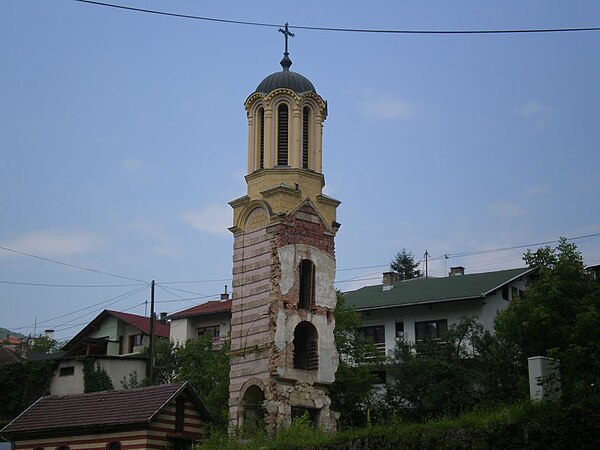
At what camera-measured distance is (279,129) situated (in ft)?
149

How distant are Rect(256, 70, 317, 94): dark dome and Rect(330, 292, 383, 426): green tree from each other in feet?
44.1

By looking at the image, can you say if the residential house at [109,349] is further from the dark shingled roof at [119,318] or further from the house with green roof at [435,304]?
the house with green roof at [435,304]

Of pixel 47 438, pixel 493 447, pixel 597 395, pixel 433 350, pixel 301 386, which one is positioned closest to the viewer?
pixel 597 395

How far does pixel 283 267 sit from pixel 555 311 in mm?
13732

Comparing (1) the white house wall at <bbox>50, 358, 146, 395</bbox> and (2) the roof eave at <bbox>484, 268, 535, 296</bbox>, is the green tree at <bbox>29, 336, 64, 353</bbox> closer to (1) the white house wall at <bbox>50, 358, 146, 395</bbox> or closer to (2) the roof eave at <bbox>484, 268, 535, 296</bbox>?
(1) the white house wall at <bbox>50, 358, 146, 395</bbox>

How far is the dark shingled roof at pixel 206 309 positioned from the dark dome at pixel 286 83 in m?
33.1

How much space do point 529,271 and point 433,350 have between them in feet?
41.9

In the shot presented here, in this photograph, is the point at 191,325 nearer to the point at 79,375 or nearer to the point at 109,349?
the point at 109,349

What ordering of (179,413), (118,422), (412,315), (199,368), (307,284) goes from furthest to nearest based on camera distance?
(199,368) → (412,315) → (179,413) → (307,284) → (118,422)

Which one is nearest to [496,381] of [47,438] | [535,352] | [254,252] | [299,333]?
[535,352]

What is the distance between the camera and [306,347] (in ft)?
142

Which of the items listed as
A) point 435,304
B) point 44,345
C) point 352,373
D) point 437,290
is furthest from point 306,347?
point 44,345

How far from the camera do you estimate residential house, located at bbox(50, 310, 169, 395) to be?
2601 inches

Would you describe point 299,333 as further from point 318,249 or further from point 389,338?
point 389,338
